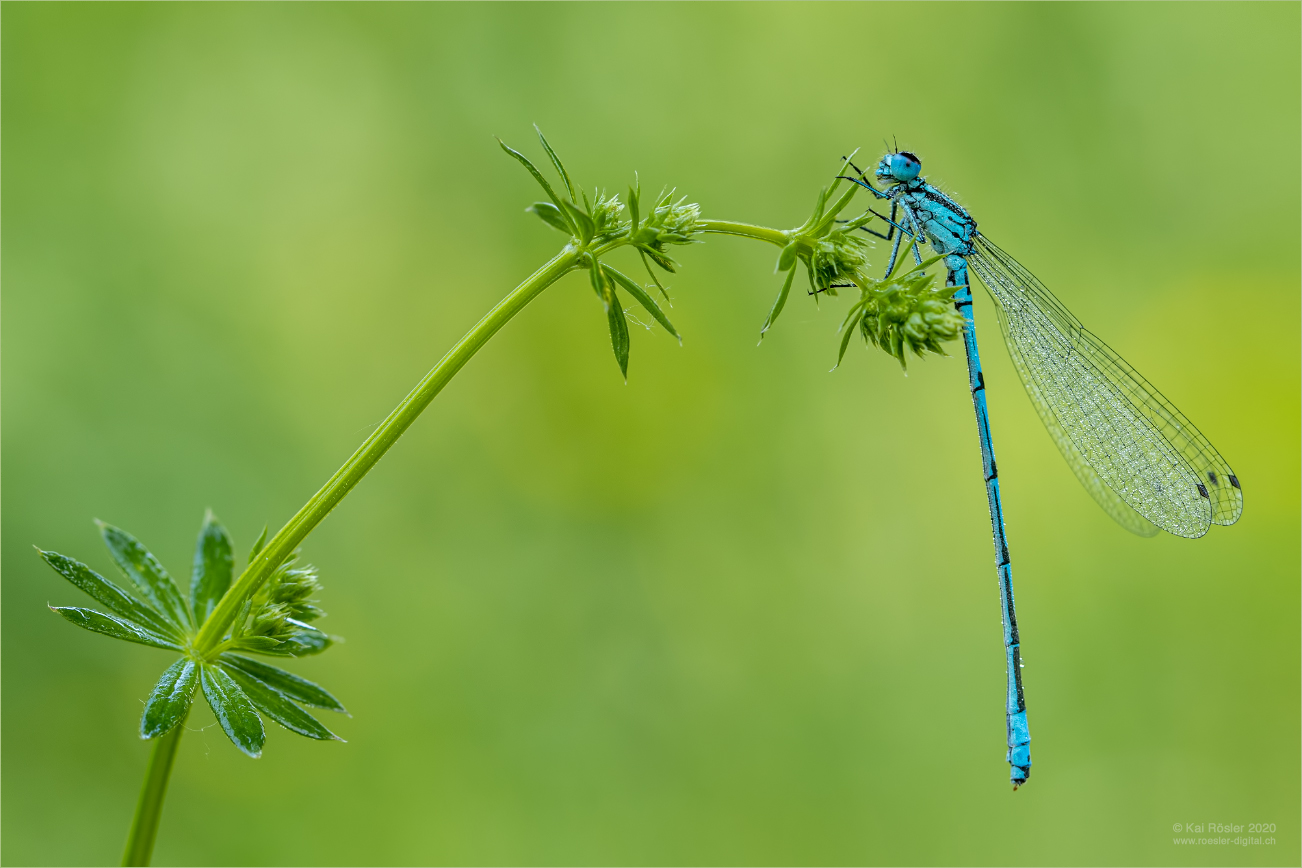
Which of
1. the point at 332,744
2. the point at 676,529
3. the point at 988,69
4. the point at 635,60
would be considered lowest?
the point at 332,744

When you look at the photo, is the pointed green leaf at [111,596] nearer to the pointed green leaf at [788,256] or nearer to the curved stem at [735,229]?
the curved stem at [735,229]

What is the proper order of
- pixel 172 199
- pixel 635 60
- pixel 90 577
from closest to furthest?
1. pixel 90 577
2. pixel 172 199
3. pixel 635 60

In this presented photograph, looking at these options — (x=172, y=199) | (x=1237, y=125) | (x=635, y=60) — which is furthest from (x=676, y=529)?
(x=1237, y=125)

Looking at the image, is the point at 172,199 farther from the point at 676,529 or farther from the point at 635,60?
the point at 676,529

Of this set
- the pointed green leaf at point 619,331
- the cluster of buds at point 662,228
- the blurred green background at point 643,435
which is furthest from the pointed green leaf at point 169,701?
the blurred green background at point 643,435

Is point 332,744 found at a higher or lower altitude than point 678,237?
lower

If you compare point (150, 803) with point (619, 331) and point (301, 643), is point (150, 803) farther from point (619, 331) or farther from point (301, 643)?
point (619, 331)

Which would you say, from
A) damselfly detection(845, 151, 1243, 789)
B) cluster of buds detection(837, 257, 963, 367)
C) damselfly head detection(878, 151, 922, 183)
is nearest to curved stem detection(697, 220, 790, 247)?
cluster of buds detection(837, 257, 963, 367)
